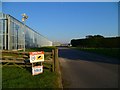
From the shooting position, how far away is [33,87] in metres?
7.81

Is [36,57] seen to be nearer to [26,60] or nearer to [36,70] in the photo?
[36,70]

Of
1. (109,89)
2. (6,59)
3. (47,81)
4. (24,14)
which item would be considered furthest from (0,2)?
(109,89)

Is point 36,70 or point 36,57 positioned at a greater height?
point 36,57

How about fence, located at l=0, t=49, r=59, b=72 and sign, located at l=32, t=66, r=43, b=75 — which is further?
fence, located at l=0, t=49, r=59, b=72

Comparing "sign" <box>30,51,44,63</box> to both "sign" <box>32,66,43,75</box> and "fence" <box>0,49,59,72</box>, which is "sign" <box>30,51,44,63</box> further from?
"fence" <box>0,49,59,72</box>

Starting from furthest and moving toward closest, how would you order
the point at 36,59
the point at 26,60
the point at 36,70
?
the point at 26,60, the point at 36,59, the point at 36,70

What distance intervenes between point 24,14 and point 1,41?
4.47 meters

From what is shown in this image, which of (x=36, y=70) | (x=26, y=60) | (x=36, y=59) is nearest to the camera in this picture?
(x=36, y=70)

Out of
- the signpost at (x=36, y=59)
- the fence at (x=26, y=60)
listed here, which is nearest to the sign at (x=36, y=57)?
the signpost at (x=36, y=59)

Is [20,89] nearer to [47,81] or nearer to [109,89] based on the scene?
[47,81]

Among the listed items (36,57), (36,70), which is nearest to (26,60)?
(36,57)

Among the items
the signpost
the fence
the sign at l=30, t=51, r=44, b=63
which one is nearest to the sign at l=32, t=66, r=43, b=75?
the signpost

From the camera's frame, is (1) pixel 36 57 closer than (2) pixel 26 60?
Yes

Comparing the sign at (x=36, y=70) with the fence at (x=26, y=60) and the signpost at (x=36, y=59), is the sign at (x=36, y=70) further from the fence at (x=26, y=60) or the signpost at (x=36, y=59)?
the fence at (x=26, y=60)
